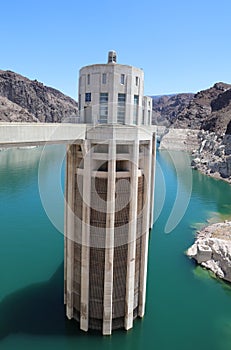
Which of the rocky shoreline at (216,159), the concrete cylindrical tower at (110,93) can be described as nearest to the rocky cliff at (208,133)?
the rocky shoreline at (216,159)

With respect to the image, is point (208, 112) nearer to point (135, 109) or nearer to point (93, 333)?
point (135, 109)

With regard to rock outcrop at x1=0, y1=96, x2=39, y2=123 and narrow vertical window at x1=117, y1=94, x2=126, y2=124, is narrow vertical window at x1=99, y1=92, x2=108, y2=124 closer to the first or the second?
narrow vertical window at x1=117, y1=94, x2=126, y2=124

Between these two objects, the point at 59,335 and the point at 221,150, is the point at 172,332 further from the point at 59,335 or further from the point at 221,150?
the point at 221,150

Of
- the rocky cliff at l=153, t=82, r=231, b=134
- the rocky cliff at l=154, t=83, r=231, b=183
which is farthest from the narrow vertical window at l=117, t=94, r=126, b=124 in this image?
the rocky cliff at l=153, t=82, r=231, b=134

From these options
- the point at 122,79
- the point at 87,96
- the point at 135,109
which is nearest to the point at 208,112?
the point at 135,109

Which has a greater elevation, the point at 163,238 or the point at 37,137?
the point at 37,137

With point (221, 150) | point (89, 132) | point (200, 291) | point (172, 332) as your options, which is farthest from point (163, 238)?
point (221, 150)
